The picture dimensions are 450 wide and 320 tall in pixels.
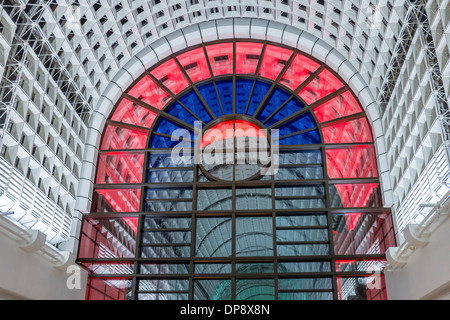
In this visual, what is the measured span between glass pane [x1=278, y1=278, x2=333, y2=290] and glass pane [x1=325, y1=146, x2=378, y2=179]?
23.6ft

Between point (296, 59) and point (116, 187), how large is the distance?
16.6 metres

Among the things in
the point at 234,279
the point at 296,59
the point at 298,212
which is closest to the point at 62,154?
the point at 234,279

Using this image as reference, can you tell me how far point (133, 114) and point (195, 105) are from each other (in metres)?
4.80

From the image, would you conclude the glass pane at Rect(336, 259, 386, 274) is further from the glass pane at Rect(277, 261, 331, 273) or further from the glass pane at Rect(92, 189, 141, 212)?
the glass pane at Rect(92, 189, 141, 212)

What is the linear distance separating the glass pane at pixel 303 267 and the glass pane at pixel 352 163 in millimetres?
6186

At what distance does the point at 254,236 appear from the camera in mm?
28719

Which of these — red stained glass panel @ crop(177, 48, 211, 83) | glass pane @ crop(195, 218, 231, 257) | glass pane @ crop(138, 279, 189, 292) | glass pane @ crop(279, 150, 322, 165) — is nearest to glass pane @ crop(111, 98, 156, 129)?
red stained glass panel @ crop(177, 48, 211, 83)

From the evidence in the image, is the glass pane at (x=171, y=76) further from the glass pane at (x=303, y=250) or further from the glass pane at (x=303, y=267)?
the glass pane at (x=303, y=267)

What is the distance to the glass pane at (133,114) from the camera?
108 ft

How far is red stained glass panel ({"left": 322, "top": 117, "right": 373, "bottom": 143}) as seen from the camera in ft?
103

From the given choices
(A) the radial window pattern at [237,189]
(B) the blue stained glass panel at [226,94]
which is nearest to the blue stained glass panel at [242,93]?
(A) the radial window pattern at [237,189]

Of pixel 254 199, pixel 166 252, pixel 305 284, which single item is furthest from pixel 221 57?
pixel 305 284

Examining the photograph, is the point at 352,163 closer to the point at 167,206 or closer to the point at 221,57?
the point at 221,57
